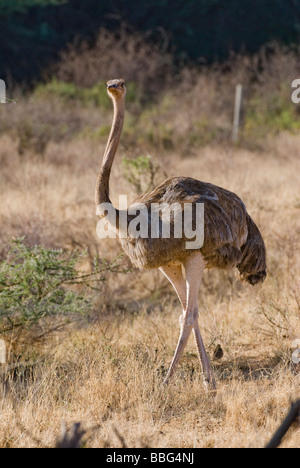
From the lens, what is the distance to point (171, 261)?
14.5ft

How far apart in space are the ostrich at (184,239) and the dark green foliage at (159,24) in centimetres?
1592

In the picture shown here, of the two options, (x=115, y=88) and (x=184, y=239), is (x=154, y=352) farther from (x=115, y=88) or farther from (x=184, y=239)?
(x=115, y=88)

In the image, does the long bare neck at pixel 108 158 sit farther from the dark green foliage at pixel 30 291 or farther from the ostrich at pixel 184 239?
the dark green foliage at pixel 30 291

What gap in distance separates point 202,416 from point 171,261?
0.93m

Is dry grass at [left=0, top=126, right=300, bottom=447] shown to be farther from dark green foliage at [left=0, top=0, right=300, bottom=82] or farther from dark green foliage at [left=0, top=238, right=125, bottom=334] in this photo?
dark green foliage at [left=0, top=0, right=300, bottom=82]

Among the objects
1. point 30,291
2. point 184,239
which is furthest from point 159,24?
point 184,239

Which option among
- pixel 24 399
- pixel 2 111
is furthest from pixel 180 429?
pixel 2 111

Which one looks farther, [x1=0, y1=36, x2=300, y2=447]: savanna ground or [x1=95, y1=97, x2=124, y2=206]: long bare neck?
[x1=95, y1=97, x2=124, y2=206]: long bare neck

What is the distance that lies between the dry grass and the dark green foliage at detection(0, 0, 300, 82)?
1173 centimetres

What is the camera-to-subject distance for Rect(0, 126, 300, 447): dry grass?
3953mm

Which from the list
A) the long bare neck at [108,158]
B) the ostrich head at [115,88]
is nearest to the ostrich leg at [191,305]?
the long bare neck at [108,158]

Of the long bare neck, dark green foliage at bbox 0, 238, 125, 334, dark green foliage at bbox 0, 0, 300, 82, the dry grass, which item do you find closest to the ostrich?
the long bare neck
